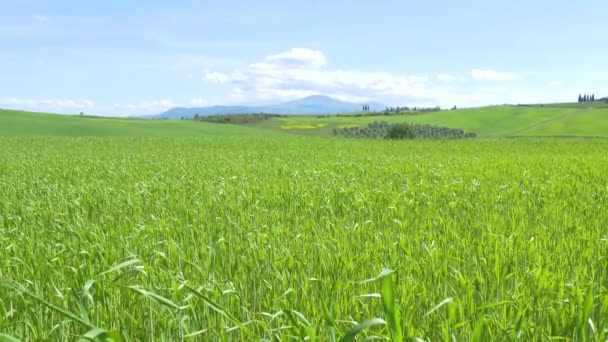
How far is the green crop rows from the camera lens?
247 centimetres

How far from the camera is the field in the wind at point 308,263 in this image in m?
2.48

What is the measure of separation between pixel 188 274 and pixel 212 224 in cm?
205

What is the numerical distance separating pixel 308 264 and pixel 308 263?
0.23 ft

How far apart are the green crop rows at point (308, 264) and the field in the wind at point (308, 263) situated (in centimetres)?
2

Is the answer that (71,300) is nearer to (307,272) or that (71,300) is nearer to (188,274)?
(188,274)

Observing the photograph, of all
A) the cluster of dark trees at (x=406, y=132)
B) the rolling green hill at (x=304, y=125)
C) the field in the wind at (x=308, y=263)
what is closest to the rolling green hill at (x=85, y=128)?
the rolling green hill at (x=304, y=125)

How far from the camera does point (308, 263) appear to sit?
3.83 meters

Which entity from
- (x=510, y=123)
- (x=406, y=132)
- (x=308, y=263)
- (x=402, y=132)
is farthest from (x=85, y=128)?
(x=510, y=123)

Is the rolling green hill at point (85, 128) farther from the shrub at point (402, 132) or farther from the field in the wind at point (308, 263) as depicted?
the field in the wind at point (308, 263)

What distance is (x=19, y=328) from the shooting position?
2717 millimetres

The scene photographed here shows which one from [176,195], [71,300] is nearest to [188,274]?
[71,300]

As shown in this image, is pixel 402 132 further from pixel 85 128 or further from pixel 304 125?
pixel 304 125

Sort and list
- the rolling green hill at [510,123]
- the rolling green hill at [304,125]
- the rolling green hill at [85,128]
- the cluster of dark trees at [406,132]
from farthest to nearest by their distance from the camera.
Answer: the rolling green hill at [510,123] → the rolling green hill at [304,125] → the rolling green hill at [85,128] → the cluster of dark trees at [406,132]

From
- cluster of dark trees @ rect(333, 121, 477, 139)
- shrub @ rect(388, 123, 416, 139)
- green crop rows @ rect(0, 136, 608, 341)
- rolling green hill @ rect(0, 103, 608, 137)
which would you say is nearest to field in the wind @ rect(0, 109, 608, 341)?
green crop rows @ rect(0, 136, 608, 341)
